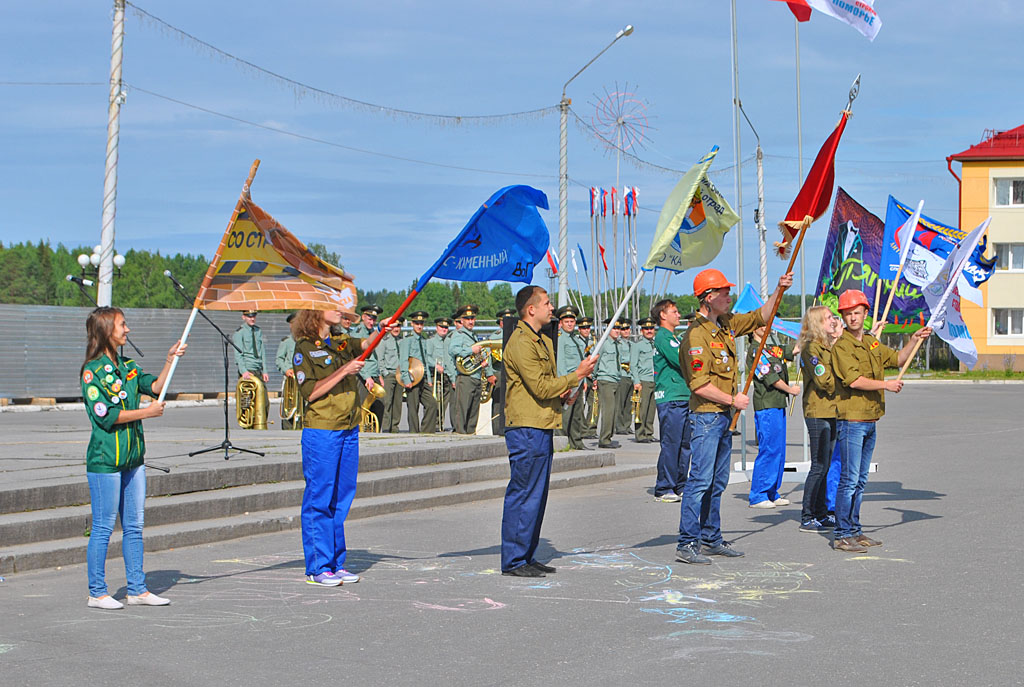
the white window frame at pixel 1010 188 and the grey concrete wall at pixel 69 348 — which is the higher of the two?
the white window frame at pixel 1010 188

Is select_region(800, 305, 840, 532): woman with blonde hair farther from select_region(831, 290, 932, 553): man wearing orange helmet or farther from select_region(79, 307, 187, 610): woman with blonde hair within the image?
select_region(79, 307, 187, 610): woman with blonde hair

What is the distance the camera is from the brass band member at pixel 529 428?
8.13 meters

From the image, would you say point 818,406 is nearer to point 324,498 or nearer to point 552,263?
point 324,498

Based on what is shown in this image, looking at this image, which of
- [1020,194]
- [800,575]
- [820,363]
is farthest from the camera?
[1020,194]

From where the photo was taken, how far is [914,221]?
10406 millimetres

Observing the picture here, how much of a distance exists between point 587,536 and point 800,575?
2.42 meters

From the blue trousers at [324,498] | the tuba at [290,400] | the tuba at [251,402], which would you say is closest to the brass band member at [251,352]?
the tuba at [251,402]

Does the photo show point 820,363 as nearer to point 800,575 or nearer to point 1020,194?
point 800,575

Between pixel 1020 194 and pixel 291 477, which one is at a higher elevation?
pixel 1020 194

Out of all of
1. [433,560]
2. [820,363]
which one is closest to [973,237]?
[820,363]

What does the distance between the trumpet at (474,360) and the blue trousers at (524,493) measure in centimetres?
1082

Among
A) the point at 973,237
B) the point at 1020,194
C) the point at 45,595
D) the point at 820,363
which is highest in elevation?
the point at 1020,194

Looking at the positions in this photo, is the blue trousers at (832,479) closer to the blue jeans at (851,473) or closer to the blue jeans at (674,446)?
the blue jeans at (851,473)

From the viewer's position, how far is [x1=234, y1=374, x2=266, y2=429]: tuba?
18.0 m
